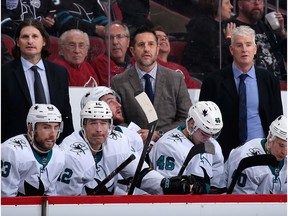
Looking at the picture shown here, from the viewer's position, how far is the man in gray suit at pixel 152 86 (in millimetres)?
8375

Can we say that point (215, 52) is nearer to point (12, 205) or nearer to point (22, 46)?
point (22, 46)

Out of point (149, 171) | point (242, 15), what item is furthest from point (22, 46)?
point (242, 15)

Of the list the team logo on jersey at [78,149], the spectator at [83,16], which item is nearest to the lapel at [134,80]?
the spectator at [83,16]

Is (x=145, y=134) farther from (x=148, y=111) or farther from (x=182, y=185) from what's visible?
(x=182, y=185)

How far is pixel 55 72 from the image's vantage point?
8125 millimetres

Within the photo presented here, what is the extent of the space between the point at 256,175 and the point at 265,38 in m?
1.36

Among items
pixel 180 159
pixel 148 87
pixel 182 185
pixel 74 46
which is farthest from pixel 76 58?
pixel 182 185

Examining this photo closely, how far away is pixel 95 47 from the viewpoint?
8648 mm

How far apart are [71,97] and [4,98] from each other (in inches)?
29.5

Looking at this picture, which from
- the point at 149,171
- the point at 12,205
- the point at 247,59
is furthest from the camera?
the point at 247,59

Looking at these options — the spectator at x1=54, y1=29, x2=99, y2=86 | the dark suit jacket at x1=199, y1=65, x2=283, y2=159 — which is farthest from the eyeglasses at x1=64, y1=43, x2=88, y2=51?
the dark suit jacket at x1=199, y1=65, x2=283, y2=159

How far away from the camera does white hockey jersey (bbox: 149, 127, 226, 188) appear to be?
26.1ft

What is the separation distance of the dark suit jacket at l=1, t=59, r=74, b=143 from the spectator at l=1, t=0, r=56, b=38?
394mm

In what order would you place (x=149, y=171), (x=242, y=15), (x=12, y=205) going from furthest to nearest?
(x=242, y=15)
(x=149, y=171)
(x=12, y=205)
